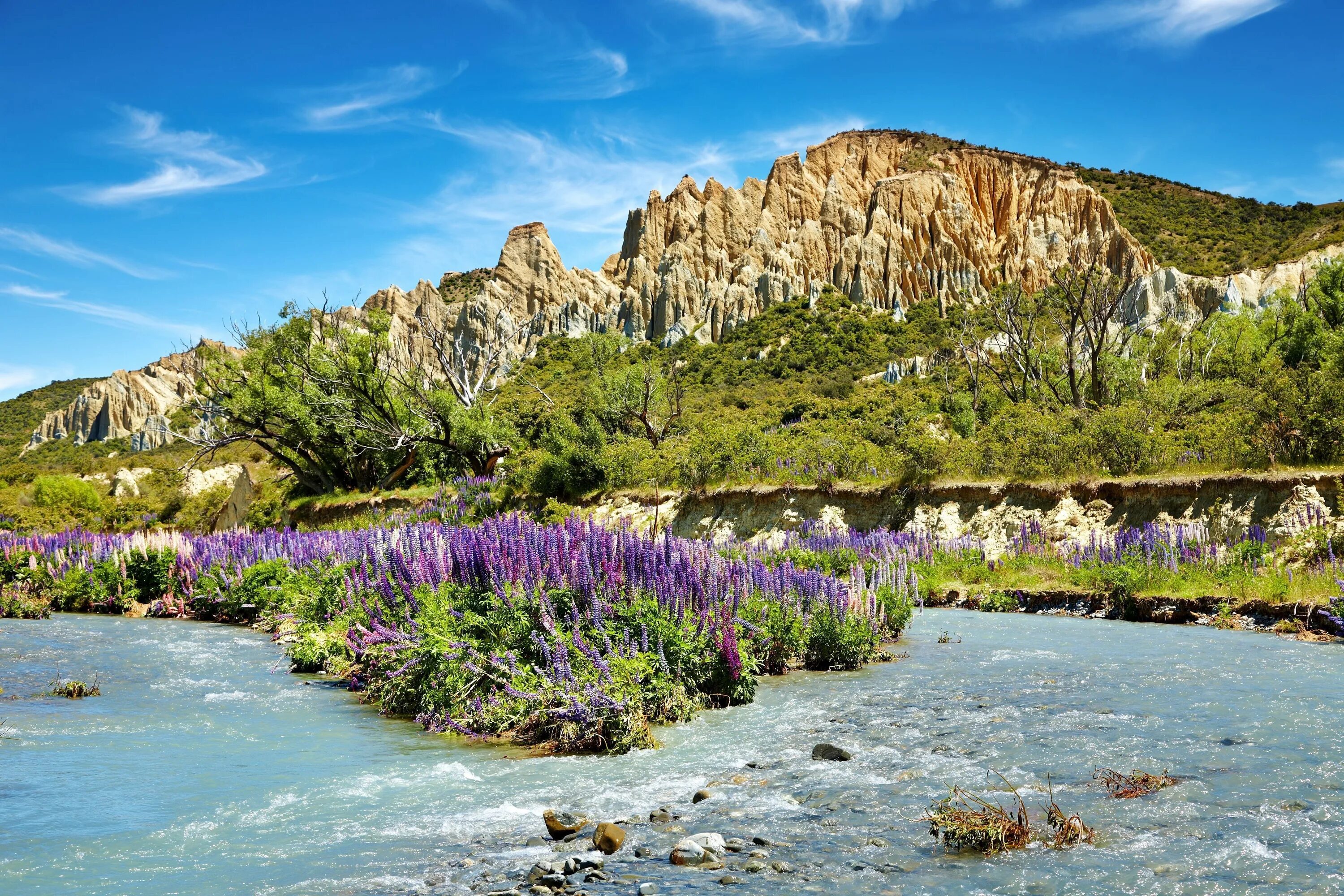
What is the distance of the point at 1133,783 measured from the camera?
4.98 meters

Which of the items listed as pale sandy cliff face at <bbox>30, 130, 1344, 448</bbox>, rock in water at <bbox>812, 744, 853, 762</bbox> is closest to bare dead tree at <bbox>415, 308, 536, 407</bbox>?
rock in water at <bbox>812, 744, 853, 762</bbox>

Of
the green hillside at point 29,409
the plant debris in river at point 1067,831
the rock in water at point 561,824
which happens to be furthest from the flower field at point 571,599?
the green hillside at point 29,409

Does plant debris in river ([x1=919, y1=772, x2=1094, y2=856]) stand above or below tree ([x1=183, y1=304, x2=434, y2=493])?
below

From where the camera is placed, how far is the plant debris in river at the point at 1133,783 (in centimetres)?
481

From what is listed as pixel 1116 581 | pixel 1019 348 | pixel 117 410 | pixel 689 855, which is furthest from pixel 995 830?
pixel 117 410

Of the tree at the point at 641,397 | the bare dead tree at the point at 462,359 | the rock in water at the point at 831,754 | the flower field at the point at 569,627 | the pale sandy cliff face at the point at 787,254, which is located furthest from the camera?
the pale sandy cliff face at the point at 787,254

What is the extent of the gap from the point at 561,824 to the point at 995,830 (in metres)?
2.15

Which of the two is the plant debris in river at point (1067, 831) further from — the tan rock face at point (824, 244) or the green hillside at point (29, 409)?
the green hillside at point (29, 409)

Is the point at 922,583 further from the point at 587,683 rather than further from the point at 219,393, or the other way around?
the point at 219,393

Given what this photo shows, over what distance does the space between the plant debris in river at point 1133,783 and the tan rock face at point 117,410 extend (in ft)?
441

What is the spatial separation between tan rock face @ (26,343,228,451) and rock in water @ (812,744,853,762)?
133 m

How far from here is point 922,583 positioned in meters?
16.1

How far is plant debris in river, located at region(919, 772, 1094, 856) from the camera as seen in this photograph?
13.7ft

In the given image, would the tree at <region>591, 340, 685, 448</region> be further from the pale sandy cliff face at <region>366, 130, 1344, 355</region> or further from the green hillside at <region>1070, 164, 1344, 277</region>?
the green hillside at <region>1070, 164, 1344, 277</region>
